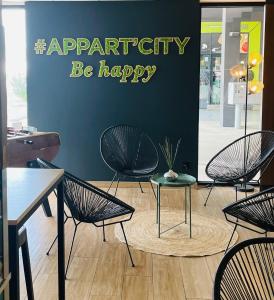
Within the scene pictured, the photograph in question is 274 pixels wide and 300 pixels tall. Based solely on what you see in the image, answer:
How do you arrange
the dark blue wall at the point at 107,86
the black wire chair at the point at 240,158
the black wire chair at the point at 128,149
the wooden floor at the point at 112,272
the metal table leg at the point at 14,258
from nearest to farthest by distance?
the metal table leg at the point at 14,258, the wooden floor at the point at 112,272, the black wire chair at the point at 240,158, the black wire chair at the point at 128,149, the dark blue wall at the point at 107,86

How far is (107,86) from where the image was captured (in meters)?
6.02

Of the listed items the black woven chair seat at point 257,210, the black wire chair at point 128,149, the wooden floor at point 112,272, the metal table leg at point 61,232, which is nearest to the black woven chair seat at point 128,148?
the black wire chair at point 128,149

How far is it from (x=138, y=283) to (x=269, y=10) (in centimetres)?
405

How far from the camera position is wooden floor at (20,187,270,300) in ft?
10.1

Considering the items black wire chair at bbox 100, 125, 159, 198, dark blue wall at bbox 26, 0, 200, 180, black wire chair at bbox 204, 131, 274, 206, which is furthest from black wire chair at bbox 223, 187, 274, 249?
dark blue wall at bbox 26, 0, 200, 180

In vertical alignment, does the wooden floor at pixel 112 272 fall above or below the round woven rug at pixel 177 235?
below

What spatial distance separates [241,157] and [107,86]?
80.5 inches

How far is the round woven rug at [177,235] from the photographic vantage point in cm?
381

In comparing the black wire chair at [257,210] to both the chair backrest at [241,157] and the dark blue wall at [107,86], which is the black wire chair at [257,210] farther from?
the dark blue wall at [107,86]

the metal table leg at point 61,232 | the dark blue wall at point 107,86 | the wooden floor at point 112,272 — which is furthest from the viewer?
the dark blue wall at point 107,86

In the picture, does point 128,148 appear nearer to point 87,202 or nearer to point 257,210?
point 87,202

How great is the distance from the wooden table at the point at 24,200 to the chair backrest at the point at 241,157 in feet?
8.71

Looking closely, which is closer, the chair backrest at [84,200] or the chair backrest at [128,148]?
the chair backrest at [84,200]

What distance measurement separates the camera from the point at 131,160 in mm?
5824
